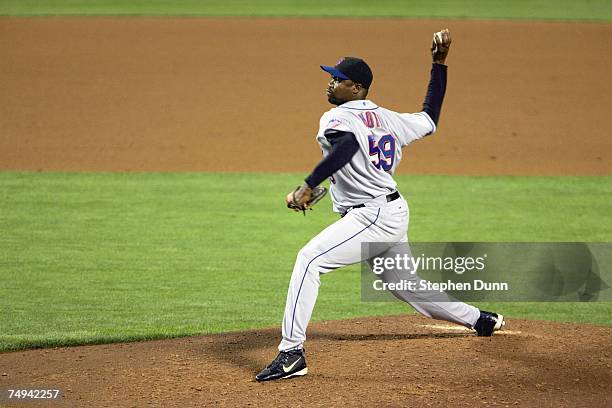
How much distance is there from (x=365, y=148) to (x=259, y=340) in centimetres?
149

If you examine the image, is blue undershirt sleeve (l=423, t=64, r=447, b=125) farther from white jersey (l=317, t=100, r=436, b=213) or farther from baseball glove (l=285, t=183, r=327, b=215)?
baseball glove (l=285, t=183, r=327, b=215)

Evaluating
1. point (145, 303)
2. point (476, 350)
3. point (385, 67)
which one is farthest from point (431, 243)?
point (385, 67)

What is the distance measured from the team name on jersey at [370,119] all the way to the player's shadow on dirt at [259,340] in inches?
54.6

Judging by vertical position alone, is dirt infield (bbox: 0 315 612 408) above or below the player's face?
below

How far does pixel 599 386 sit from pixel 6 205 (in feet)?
23.6

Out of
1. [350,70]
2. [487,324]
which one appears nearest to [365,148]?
[350,70]

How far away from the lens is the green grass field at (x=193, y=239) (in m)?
7.29

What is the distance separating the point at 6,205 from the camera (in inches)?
417

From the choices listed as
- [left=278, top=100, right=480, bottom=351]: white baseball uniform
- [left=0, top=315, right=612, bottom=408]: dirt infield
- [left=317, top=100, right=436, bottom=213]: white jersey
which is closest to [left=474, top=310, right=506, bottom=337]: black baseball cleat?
[left=0, top=315, right=612, bottom=408]: dirt infield

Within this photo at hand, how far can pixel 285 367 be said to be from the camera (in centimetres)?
523

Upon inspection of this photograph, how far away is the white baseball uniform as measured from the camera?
529 centimetres

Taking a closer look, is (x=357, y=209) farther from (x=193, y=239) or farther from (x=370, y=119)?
(x=193, y=239)

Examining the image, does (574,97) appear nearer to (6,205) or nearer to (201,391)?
(6,205)

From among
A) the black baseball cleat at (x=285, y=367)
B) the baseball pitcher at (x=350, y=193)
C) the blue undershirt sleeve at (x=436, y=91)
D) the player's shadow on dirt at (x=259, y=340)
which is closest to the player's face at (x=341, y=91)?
the baseball pitcher at (x=350, y=193)
